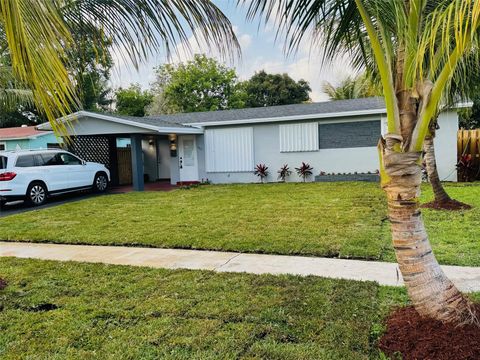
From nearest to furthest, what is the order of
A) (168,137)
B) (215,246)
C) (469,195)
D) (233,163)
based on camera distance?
1. (215,246)
2. (469,195)
3. (233,163)
4. (168,137)

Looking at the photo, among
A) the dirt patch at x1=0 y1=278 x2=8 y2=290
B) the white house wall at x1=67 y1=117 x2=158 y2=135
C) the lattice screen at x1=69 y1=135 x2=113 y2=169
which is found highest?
the white house wall at x1=67 y1=117 x2=158 y2=135

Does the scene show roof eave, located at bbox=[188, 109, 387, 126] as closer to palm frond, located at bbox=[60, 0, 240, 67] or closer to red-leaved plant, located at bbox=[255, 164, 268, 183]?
red-leaved plant, located at bbox=[255, 164, 268, 183]

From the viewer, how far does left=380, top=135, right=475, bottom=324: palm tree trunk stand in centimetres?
293

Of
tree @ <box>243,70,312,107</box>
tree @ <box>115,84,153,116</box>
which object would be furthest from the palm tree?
tree @ <box>115,84,153,116</box>

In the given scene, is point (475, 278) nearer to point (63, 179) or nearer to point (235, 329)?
point (235, 329)

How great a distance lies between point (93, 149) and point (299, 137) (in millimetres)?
8951

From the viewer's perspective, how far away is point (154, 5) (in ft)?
10.4

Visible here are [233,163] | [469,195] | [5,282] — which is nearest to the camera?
[5,282]

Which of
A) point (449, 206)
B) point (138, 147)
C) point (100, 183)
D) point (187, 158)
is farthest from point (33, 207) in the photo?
point (449, 206)

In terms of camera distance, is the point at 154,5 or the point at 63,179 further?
the point at 63,179

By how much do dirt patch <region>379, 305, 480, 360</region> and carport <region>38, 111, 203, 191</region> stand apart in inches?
472

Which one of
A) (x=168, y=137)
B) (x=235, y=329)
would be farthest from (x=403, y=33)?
(x=168, y=137)

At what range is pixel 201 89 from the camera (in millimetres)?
36562

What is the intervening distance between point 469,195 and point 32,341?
10.6m
